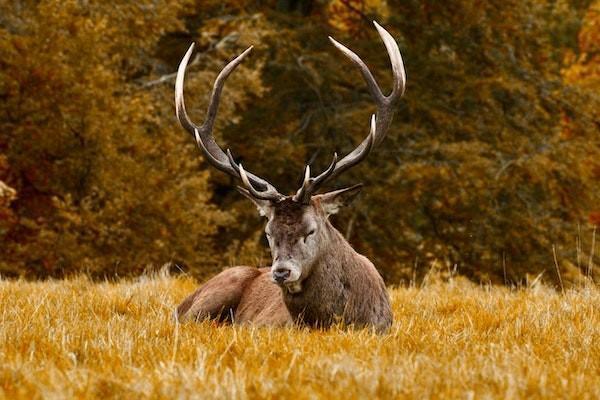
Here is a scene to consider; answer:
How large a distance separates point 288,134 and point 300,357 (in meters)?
16.0

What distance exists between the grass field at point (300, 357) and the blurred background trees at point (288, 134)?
8.14m

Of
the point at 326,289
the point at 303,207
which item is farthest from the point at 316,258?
the point at 303,207

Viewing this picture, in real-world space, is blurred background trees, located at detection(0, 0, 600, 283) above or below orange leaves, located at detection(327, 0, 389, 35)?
below

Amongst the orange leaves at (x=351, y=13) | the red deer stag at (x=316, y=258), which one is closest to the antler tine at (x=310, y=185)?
the red deer stag at (x=316, y=258)

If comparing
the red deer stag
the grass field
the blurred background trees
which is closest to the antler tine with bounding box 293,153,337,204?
the red deer stag

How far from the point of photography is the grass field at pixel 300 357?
10.7 feet

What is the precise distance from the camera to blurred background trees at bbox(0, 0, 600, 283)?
615 inches

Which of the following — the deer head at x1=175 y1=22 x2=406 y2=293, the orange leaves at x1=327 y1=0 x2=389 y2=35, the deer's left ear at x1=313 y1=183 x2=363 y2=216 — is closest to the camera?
the deer head at x1=175 y1=22 x2=406 y2=293

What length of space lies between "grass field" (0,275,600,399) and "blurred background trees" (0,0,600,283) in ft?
26.7

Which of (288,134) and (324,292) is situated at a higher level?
(324,292)

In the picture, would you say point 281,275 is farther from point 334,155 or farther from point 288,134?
point 288,134

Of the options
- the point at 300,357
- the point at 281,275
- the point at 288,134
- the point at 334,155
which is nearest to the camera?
the point at 300,357

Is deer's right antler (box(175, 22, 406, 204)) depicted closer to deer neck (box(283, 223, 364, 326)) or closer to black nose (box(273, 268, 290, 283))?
deer neck (box(283, 223, 364, 326))

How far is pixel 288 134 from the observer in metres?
19.9
